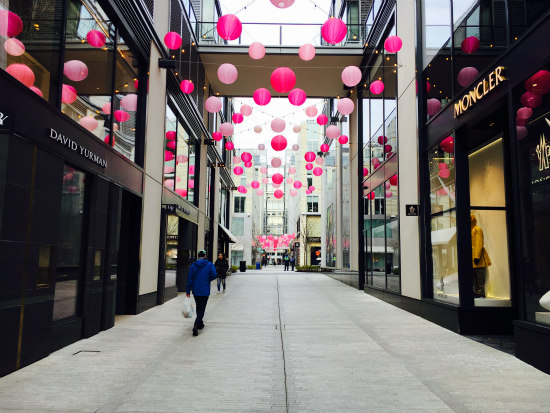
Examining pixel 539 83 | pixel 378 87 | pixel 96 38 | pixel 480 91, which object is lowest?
pixel 539 83

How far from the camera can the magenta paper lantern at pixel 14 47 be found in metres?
6.09

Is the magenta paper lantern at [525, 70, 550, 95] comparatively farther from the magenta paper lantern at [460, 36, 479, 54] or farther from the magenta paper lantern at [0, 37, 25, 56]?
the magenta paper lantern at [0, 37, 25, 56]

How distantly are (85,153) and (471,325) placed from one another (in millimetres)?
8654

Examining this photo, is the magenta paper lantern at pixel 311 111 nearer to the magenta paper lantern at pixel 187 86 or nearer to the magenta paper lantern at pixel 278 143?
the magenta paper lantern at pixel 278 143

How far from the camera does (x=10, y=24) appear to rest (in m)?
6.20

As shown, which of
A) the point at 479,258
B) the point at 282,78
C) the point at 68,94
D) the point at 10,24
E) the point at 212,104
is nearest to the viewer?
the point at 10,24

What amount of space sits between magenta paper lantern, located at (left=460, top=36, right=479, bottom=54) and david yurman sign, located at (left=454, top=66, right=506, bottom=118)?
95 cm

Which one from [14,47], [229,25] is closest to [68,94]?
[14,47]

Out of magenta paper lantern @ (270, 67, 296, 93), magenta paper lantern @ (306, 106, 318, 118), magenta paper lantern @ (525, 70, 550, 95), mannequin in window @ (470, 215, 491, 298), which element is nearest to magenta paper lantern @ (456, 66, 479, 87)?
magenta paper lantern @ (525, 70, 550, 95)

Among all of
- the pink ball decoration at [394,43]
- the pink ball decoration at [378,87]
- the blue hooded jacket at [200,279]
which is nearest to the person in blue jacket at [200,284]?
the blue hooded jacket at [200,279]

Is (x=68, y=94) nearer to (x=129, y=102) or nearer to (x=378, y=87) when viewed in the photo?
(x=129, y=102)

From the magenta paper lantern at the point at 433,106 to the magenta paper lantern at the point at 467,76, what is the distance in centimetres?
131

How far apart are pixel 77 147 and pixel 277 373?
5.44m

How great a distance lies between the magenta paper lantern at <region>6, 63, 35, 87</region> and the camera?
20.2ft
